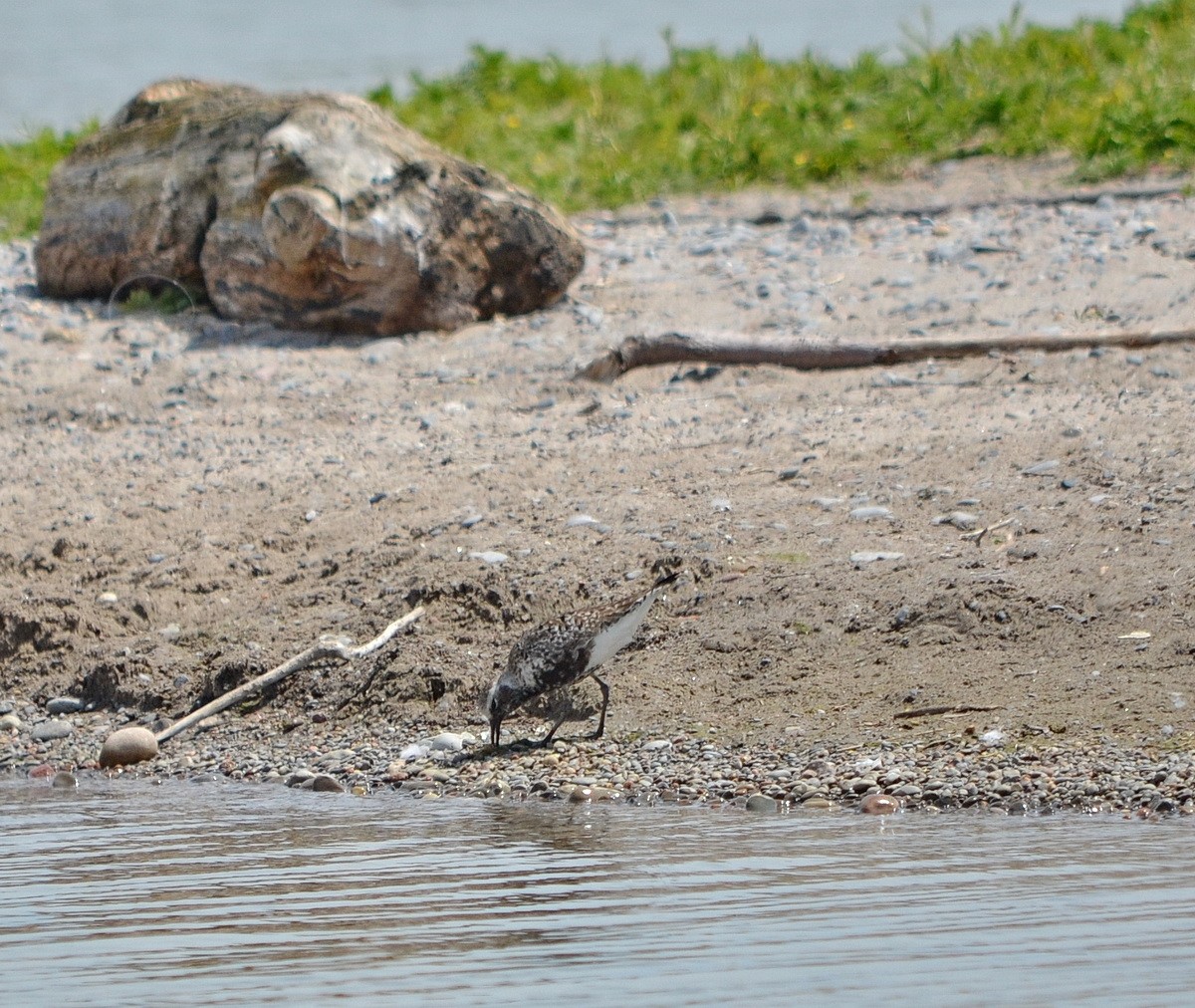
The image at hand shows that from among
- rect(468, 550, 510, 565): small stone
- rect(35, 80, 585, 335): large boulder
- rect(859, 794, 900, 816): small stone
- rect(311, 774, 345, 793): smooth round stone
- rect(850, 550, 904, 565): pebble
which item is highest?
rect(35, 80, 585, 335): large boulder

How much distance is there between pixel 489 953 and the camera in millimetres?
3479

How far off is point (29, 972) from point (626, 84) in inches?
466

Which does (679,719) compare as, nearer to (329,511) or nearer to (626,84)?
(329,511)

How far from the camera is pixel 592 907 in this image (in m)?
3.79

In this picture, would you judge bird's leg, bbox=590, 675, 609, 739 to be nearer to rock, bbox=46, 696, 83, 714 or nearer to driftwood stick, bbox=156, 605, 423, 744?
driftwood stick, bbox=156, 605, 423, 744

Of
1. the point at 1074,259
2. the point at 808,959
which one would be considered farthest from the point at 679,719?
the point at 1074,259

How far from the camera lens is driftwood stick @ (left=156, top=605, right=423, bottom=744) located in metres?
5.92

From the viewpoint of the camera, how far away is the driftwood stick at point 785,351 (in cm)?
791

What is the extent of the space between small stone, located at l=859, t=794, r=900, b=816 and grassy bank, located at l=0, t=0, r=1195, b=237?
6.97 m

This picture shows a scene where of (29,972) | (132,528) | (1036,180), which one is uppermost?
(1036,180)

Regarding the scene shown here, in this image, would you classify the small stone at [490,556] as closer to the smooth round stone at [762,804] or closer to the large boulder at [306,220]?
the smooth round stone at [762,804]

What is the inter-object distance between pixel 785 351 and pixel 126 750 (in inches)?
148

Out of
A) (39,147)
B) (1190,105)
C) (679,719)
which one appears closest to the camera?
(679,719)

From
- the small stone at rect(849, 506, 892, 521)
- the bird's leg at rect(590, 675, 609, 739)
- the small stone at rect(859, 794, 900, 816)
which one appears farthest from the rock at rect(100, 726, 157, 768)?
the small stone at rect(849, 506, 892, 521)
